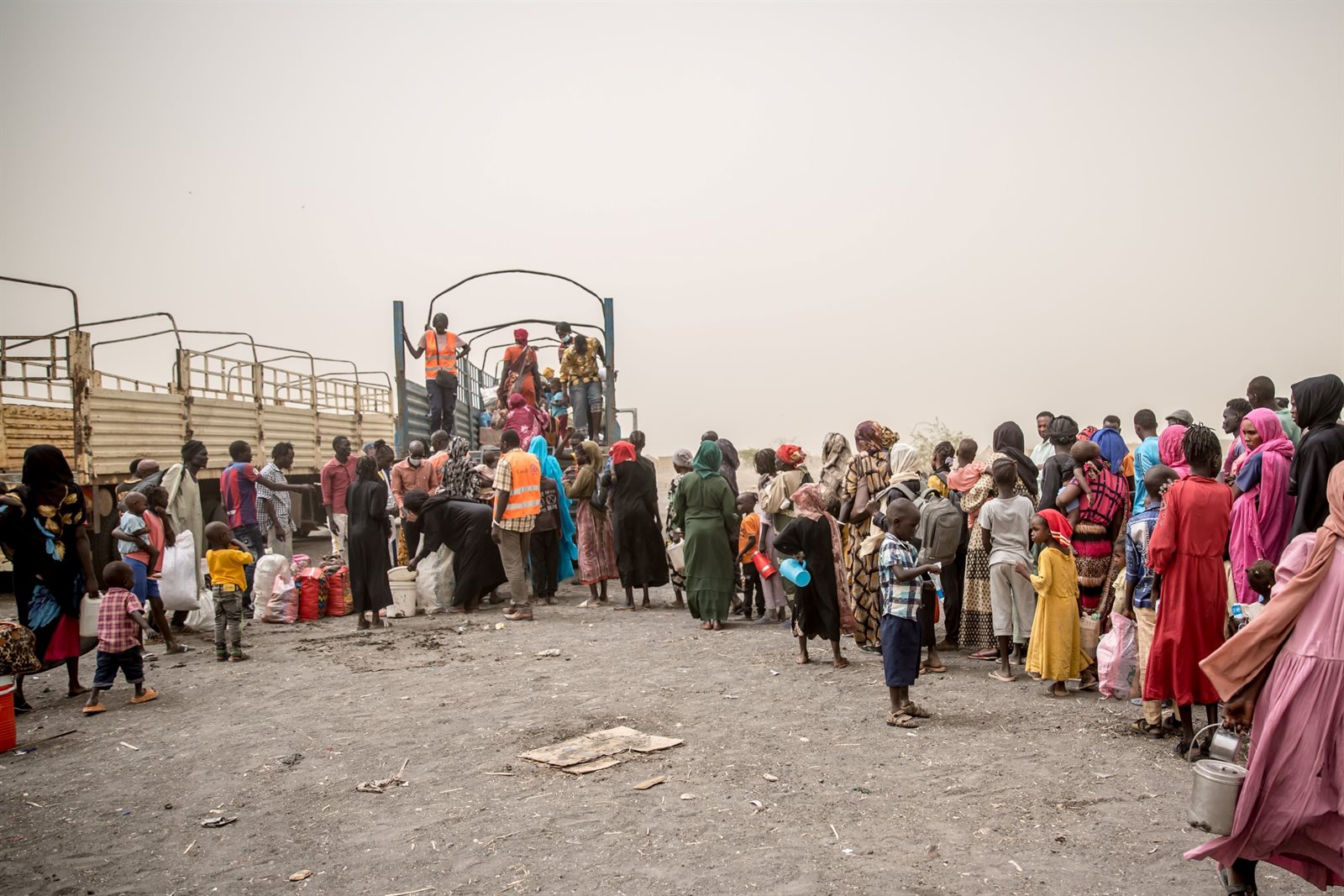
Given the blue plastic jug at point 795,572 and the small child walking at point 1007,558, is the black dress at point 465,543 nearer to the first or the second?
the blue plastic jug at point 795,572

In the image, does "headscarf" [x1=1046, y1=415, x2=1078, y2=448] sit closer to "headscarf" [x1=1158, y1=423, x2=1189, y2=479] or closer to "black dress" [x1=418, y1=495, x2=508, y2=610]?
"headscarf" [x1=1158, y1=423, x2=1189, y2=479]

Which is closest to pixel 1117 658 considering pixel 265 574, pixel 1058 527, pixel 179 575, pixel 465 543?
pixel 1058 527

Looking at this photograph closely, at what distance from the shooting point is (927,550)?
22.7 ft

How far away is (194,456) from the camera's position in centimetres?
910

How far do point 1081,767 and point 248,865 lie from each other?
148 inches

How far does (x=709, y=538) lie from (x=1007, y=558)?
2930 mm

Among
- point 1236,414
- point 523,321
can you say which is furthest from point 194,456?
point 1236,414

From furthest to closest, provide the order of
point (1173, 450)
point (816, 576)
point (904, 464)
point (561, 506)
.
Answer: point (561, 506) < point (904, 464) < point (816, 576) < point (1173, 450)

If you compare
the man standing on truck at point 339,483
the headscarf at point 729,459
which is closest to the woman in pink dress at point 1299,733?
the headscarf at point 729,459

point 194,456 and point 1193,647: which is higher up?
point 194,456

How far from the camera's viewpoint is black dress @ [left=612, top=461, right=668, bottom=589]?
9781mm

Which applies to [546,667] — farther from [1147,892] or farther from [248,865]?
[1147,892]

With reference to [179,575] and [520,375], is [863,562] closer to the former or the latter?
[179,575]

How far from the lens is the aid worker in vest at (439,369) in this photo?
13.2 metres
